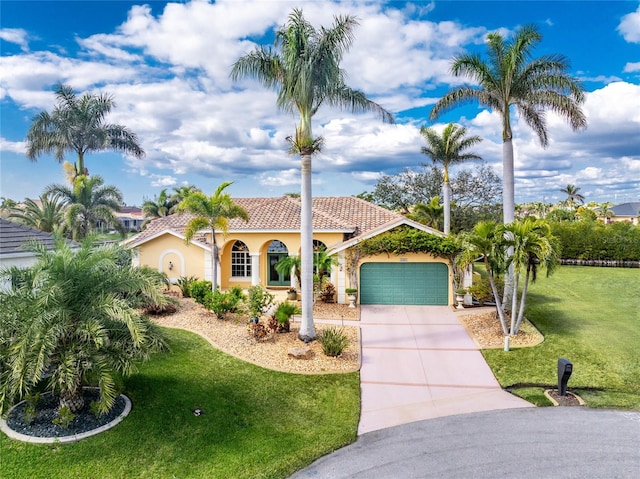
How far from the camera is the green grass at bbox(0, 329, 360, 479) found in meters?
6.72

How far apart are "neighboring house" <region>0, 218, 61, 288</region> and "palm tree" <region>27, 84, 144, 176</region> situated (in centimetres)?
1708

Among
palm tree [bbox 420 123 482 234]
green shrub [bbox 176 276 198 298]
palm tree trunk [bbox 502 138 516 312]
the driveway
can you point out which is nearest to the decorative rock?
the driveway

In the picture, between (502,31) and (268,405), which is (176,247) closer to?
(268,405)

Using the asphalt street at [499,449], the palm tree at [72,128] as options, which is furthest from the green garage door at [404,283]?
the palm tree at [72,128]

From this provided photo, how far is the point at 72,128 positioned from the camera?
27953mm

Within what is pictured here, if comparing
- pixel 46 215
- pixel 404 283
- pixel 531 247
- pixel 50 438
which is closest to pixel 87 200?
pixel 46 215

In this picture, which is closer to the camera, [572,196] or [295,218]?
[295,218]

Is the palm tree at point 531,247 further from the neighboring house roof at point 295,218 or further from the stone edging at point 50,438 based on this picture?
the stone edging at point 50,438

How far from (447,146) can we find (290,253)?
43.7ft

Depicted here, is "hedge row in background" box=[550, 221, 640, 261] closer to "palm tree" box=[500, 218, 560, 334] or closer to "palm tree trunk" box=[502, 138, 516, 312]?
"palm tree trunk" box=[502, 138, 516, 312]

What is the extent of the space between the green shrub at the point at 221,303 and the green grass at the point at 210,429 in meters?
4.36

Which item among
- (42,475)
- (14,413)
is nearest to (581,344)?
(42,475)

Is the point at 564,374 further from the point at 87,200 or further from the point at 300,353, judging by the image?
the point at 87,200

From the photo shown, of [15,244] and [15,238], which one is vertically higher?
[15,238]
